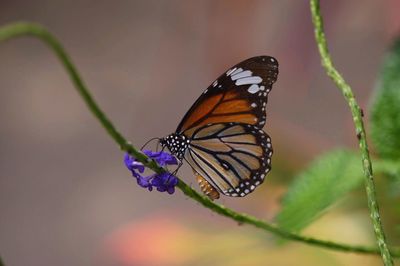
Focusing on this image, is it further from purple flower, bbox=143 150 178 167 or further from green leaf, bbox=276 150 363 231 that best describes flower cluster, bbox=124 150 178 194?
green leaf, bbox=276 150 363 231

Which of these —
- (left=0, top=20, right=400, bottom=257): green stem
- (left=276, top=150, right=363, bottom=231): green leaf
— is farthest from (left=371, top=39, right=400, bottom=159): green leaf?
(left=0, top=20, right=400, bottom=257): green stem

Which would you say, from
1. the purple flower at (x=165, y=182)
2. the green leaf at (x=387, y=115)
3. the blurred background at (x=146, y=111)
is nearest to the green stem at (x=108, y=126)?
the purple flower at (x=165, y=182)

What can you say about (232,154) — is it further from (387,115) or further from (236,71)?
(387,115)

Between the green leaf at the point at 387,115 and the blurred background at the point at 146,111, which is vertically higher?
the blurred background at the point at 146,111

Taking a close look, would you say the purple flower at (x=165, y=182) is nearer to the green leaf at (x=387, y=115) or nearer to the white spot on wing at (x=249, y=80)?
the white spot on wing at (x=249, y=80)

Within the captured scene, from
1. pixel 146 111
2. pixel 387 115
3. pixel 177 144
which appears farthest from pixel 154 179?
pixel 146 111

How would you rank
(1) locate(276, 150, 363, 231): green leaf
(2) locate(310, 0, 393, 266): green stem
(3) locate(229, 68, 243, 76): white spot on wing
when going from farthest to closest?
1. (1) locate(276, 150, 363, 231): green leaf
2. (3) locate(229, 68, 243, 76): white spot on wing
3. (2) locate(310, 0, 393, 266): green stem

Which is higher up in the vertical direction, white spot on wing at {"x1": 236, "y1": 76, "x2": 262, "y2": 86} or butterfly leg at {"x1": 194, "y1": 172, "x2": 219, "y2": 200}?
Answer: white spot on wing at {"x1": 236, "y1": 76, "x2": 262, "y2": 86}
